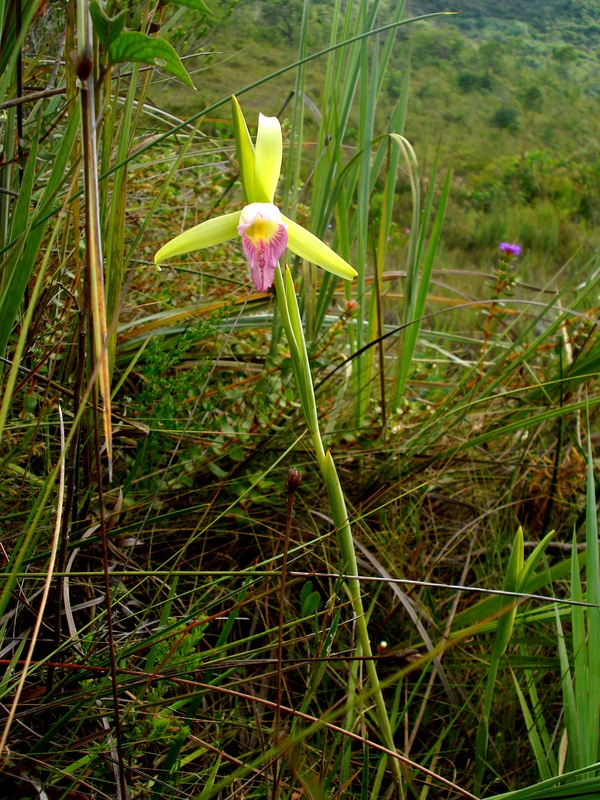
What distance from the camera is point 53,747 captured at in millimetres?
836

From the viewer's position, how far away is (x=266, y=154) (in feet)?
2.67

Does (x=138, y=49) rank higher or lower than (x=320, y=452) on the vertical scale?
higher

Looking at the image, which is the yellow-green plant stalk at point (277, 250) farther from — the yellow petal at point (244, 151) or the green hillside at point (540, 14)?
the green hillside at point (540, 14)

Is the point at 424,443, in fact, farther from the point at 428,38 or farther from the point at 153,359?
the point at 428,38

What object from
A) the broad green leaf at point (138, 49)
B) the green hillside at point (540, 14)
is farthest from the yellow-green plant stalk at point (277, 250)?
the green hillside at point (540, 14)

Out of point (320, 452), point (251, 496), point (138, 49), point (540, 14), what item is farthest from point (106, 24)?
point (540, 14)

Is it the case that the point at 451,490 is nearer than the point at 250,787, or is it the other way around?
the point at 250,787

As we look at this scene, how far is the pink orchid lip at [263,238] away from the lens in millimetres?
816

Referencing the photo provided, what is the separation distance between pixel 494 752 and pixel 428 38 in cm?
689

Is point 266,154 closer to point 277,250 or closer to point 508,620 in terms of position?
point 277,250

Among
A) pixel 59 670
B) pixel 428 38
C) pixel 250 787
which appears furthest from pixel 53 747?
pixel 428 38

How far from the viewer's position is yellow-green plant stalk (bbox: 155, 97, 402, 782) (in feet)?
2.64

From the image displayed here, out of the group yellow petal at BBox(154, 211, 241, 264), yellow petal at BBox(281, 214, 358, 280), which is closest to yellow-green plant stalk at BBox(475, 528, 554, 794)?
yellow petal at BBox(281, 214, 358, 280)

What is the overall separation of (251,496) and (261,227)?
0.58 m
